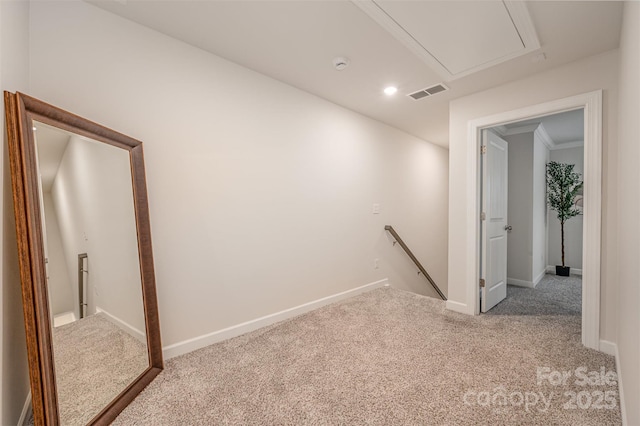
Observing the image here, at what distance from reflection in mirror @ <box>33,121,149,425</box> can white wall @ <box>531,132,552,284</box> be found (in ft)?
16.1

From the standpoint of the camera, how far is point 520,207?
4.18 meters

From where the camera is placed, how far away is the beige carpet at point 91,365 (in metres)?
1.19

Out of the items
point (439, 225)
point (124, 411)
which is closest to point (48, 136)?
point (124, 411)

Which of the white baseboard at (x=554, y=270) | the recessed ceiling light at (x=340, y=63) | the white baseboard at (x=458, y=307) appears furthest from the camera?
the white baseboard at (x=554, y=270)

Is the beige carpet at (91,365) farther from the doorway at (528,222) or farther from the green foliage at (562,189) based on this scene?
the green foliage at (562,189)

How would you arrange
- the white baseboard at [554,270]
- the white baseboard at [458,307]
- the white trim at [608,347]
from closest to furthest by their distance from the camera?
1. the white trim at [608,347]
2. the white baseboard at [458,307]
3. the white baseboard at [554,270]

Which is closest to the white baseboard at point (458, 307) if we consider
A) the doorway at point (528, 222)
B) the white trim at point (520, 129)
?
the doorway at point (528, 222)

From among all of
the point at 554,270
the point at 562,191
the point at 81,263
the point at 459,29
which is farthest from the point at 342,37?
the point at 554,270

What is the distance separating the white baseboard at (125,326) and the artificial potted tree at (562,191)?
229 inches

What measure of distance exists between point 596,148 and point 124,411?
3533mm

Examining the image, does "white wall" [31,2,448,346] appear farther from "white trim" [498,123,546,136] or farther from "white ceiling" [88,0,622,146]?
"white trim" [498,123,546,136]

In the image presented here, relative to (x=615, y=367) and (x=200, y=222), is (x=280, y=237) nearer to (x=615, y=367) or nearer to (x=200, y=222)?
(x=200, y=222)

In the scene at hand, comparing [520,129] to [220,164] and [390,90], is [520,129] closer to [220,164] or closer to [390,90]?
[390,90]

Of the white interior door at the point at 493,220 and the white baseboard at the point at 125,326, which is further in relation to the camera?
the white interior door at the point at 493,220
